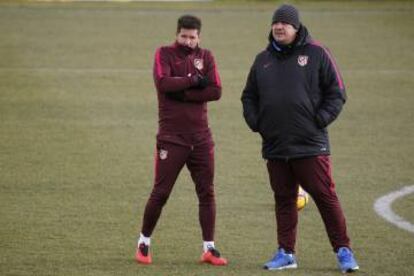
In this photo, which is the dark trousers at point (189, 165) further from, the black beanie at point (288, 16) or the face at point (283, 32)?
the black beanie at point (288, 16)

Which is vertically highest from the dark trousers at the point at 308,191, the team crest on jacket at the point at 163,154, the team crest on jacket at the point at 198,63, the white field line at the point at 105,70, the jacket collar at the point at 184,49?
the jacket collar at the point at 184,49

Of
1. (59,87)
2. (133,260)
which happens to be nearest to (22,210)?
(133,260)

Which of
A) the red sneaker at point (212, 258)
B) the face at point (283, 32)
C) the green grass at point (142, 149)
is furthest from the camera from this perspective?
the green grass at point (142, 149)

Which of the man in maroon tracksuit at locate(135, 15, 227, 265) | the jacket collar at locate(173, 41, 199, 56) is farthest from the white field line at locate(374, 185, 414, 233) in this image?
the jacket collar at locate(173, 41, 199, 56)

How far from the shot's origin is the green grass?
990 cm

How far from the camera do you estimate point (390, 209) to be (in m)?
11.8

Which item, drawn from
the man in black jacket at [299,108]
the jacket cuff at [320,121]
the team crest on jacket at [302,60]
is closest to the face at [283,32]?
the man in black jacket at [299,108]

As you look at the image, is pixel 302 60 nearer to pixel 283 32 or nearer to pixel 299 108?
pixel 283 32

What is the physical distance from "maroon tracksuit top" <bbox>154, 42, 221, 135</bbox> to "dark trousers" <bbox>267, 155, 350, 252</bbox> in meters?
0.69

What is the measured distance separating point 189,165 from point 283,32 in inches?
53.3

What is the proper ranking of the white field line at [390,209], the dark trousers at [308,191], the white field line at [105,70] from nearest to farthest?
the dark trousers at [308,191], the white field line at [390,209], the white field line at [105,70]

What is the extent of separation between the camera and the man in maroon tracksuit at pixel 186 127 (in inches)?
364

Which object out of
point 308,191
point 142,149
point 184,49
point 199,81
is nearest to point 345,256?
point 308,191

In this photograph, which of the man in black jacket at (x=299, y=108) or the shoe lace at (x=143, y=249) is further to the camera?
the shoe lace at (x=143, y=249)
